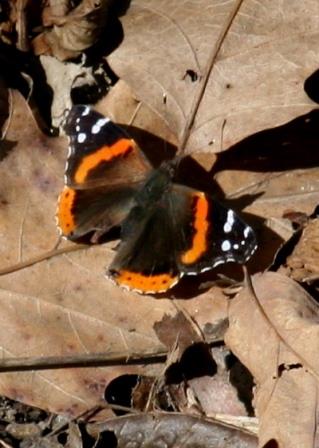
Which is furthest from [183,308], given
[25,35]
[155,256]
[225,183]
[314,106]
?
[25,35]

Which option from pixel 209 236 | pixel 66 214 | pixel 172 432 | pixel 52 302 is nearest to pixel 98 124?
pixel 66 214

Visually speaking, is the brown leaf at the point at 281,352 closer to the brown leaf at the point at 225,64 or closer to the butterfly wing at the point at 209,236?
the butterfly wing at the point at 209,236

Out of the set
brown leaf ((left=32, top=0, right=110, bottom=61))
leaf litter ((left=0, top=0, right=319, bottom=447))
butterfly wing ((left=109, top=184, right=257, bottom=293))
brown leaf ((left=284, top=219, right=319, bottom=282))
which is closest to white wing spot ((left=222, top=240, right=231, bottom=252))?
butterfly wing ((left=109, top=184, right=257, bottom=293))

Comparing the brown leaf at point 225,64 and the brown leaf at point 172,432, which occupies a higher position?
the brown leaf at point 225,64

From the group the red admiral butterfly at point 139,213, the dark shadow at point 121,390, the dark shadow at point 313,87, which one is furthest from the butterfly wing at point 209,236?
the dark shadow at point 313,87

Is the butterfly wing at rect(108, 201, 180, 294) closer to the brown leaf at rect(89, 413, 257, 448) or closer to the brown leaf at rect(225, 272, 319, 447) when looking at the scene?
the brown leaf at rect(225, 272, 319, 447)

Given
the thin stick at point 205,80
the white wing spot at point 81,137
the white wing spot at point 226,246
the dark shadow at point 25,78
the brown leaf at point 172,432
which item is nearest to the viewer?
the brown leaf at point 172,432

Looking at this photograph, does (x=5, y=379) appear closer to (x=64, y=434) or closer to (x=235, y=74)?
(x=64, y=434)
